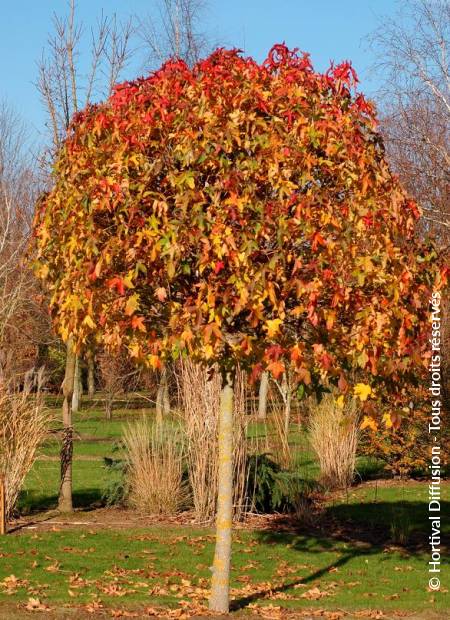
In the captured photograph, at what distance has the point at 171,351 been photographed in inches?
219

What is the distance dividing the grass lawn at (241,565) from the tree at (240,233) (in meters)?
0.90

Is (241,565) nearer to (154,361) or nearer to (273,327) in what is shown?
(154,361)

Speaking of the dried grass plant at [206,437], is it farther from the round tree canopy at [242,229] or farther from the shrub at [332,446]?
the round tree canopy at [242,229]

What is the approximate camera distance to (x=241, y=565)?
26.7 feet

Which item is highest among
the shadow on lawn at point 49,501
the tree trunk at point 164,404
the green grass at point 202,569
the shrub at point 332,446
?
the tree trunk at point 164,404

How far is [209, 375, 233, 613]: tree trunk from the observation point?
6.11 m

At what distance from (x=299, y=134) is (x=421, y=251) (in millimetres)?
1112

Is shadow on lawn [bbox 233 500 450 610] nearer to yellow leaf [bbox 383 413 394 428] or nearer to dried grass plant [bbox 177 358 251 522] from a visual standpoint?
dried grass plant [bbox 177 358 251 522]

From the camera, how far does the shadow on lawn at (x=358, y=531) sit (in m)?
9.05

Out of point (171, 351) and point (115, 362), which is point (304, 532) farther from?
point (115, 362)

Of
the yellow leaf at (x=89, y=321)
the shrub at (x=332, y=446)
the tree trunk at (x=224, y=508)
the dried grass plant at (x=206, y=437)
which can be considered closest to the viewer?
the yellow leaf at (x=89, y=321)

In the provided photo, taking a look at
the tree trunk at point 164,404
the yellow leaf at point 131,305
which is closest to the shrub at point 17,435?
the tree trunk at point 164,404

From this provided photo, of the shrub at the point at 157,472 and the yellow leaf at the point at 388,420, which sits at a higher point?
the yellow leaf at the point at 388,420

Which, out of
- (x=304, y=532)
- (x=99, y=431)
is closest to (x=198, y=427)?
(x=304, y=532)
